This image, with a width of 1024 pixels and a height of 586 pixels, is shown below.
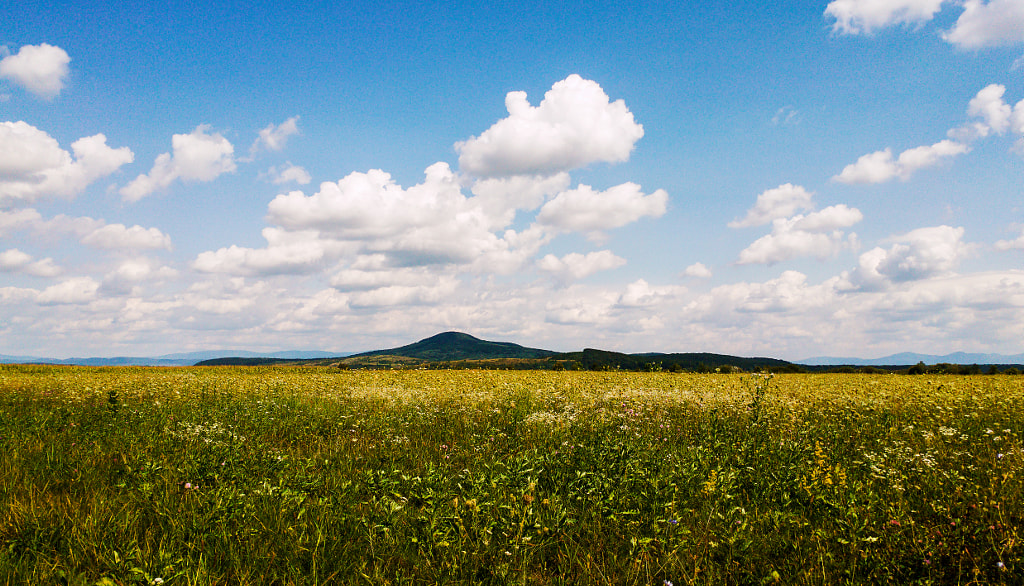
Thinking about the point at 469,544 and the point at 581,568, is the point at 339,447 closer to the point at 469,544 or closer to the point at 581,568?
the point at 469,544

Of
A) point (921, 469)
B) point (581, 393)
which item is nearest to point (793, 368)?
point (581, 393)

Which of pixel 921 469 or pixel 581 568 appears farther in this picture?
pixel 921 469

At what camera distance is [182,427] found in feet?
26.2

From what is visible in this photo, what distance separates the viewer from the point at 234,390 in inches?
611

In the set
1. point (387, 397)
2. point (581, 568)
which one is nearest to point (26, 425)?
point (387, 397)

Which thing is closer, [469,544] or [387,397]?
[469,544]

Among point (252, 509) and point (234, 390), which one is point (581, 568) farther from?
point (234, 390)

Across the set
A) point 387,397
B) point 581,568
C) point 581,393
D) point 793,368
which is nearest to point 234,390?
point 387,397

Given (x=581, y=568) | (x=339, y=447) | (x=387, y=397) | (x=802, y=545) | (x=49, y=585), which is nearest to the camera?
(x=49, y=585)

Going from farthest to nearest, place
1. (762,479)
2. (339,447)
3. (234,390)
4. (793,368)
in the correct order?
1. (793,368)
2. (234,390)
3. (339,447)
4. (762,479)

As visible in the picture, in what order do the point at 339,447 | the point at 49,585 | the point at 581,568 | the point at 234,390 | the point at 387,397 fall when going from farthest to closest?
the point at 234,390, the point at 387,397, the point at 339,447, the point at 581,568, the point at 49,585

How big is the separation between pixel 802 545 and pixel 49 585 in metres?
5.96

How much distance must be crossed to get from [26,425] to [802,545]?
12324mm

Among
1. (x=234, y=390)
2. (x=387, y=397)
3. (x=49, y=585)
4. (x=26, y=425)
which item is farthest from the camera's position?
(x=234, y=390)
